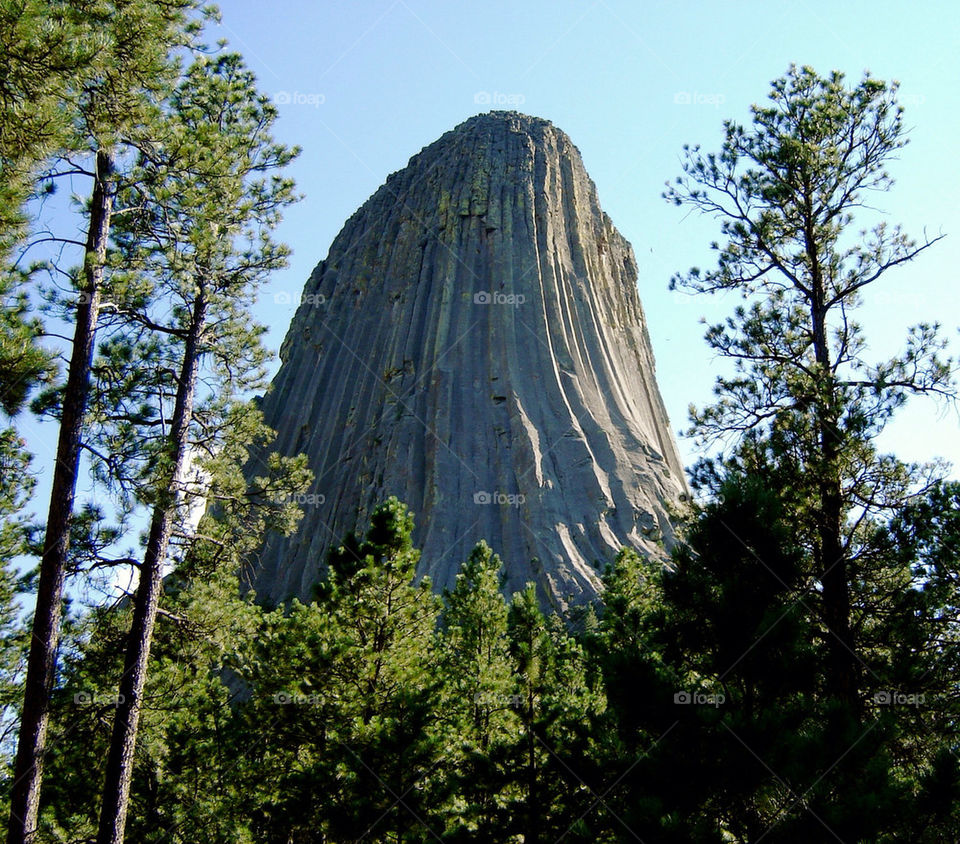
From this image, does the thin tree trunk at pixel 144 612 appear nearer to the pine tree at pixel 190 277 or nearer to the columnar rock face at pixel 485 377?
the pine tree at pixel 190 277

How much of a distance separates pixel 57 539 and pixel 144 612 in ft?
5.94

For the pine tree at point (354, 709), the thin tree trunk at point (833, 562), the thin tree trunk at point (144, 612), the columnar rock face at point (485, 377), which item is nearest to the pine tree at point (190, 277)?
the thin tree trunk at point (144, 612)

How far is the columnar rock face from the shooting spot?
125 feet

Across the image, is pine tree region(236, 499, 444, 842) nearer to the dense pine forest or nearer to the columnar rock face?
the dense pine forest

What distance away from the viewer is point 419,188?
55.2m

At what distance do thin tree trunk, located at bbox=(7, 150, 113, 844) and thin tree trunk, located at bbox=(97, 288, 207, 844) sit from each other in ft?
2.73

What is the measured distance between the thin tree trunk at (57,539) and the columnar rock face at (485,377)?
2495 cm

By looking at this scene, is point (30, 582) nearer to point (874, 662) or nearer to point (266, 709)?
point (266, 709)

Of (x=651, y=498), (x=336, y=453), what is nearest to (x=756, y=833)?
(x=651, y=498)

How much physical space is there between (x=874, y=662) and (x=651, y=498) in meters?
30.6

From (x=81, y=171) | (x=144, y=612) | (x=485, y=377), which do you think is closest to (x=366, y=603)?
(x=144, y=612)

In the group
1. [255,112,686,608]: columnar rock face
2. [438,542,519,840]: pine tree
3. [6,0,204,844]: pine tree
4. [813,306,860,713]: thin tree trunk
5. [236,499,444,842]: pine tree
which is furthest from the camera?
[255,112,686,608]: columnar rock face

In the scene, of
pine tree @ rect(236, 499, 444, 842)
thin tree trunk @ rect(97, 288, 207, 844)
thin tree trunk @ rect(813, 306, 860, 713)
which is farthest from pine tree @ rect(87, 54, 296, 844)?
thin tree trunk @ rect(813, 306, 860, 713)

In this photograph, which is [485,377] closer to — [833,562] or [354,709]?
[354,709]
